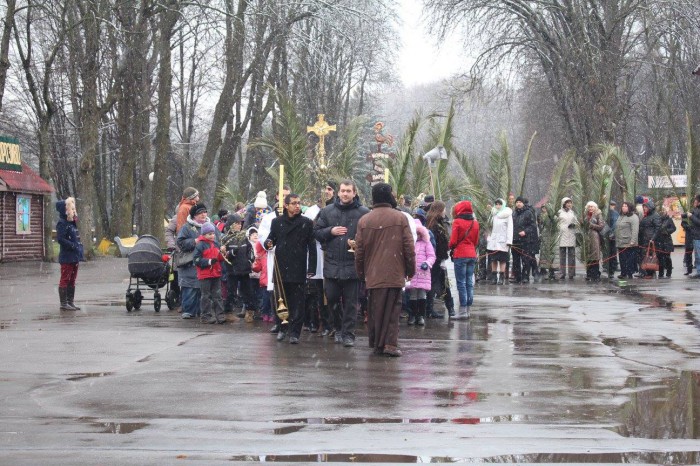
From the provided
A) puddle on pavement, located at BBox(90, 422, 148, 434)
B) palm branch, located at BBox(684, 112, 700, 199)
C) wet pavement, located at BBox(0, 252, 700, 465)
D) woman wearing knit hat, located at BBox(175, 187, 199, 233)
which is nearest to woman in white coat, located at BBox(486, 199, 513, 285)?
palm branch, located at BBox(684, 112, 700, 199)

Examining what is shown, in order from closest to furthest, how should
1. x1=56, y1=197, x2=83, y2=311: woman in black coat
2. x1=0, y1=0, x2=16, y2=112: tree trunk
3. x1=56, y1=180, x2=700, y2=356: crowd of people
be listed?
x1=56, y1=180, x2=700, y2=356: crowd of people → x1=56, y1=197, x2=83, y2=311: woman in black coat → x1=0, y1=0, x2=16, y2=112: tree trunk

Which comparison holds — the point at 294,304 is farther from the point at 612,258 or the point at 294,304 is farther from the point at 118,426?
the point at 612,258

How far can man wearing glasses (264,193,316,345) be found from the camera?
46.1 ft

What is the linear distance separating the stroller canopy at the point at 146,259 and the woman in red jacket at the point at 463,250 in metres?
4.37

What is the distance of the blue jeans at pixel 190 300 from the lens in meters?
17.5

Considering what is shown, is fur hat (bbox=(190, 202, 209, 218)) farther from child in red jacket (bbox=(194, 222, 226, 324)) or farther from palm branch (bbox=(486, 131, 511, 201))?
palm branch (bbox=(486, 131, 511, 201))

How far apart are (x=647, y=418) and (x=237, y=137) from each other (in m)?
36.1

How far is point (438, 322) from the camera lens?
17.3m

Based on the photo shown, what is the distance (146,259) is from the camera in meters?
18.3

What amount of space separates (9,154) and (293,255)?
1125 inches

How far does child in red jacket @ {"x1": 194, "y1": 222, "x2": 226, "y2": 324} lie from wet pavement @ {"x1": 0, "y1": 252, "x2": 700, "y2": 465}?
0.39 metres

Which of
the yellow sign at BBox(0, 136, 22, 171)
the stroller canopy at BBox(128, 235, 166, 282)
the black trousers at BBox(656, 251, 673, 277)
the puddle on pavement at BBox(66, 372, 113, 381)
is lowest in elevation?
the puddle on pavement at BBox(66, 372, 113, 381)

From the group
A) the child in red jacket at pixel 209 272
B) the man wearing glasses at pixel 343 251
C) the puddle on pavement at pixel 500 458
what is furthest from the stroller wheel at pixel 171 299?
the puddle on pavement at pixel 500 458

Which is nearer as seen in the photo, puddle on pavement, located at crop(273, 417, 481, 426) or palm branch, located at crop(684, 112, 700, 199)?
puddle on pavement, located at crop(273, 417, 481, 426)
